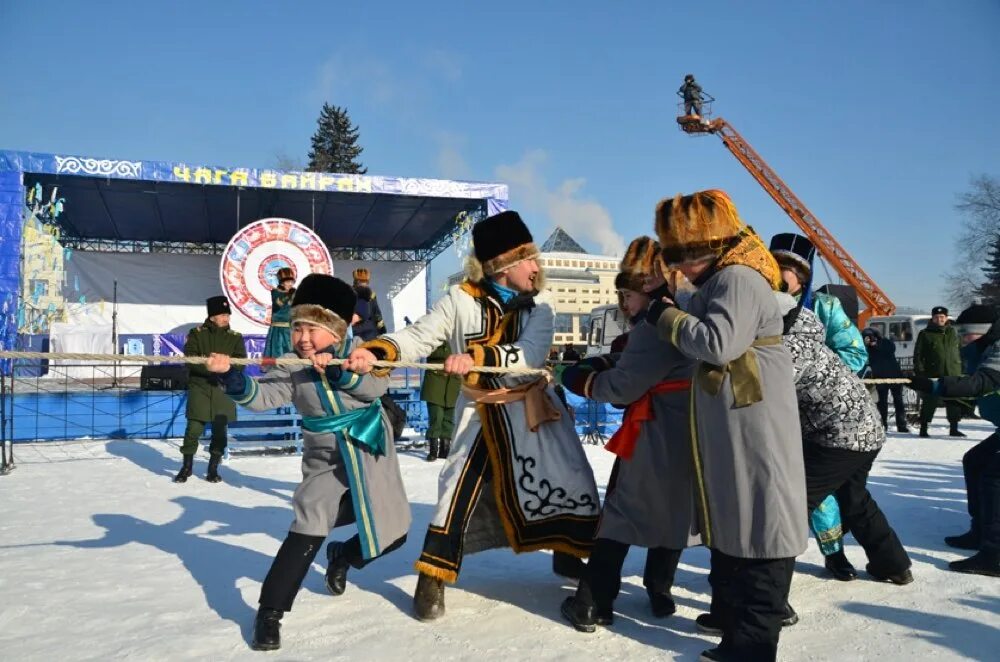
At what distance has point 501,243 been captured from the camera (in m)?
3.26

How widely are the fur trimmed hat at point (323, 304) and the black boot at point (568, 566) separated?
1.54m

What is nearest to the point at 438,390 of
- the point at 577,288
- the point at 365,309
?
the point at 365,309

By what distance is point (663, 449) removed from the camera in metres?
2.95

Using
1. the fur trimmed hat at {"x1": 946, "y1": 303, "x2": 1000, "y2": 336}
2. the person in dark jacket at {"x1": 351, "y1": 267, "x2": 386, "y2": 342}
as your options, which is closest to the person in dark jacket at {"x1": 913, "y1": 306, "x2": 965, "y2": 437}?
the fur trimmed hat at {"x1": 946, "y1": 303, "x2": 1000, "y2": 336}

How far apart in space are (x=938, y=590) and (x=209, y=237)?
24883 mm

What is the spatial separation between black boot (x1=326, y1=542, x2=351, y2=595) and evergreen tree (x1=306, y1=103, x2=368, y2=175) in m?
44.9

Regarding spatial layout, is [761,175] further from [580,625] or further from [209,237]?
[580,625]

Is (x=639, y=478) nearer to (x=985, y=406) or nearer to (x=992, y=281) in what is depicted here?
(x=985, y=406)

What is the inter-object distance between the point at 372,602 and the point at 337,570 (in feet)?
0.72

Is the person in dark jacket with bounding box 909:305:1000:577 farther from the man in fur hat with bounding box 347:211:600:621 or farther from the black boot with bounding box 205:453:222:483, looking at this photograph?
the black boot with bounding box 205:453:222:483

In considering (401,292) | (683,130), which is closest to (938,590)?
(401,292)

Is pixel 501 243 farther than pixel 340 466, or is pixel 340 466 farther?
pixel 501 243

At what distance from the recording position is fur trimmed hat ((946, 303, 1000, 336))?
13.6 feet

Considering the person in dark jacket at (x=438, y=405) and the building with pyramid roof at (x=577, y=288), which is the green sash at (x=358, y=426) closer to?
the person in dark jacket at (x=438, y=405)
